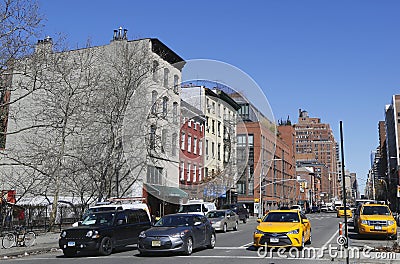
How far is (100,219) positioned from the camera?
18.0 meters

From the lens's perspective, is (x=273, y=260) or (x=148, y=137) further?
(x=148, y=137)

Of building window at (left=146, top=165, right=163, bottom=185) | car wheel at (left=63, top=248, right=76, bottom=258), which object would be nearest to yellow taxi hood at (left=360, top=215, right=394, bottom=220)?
car wheel at (left=63, top=248, right=76, bottom=258)

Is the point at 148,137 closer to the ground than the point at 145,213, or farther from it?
farther from it

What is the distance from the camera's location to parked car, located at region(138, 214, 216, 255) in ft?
50.8

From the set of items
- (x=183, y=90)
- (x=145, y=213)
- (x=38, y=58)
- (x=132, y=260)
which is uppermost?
(x=183, y=90)

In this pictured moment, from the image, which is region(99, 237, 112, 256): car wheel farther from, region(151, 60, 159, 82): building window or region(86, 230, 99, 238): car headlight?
region(151, 60, 159, 82): building window

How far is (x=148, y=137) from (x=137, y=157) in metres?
2.00

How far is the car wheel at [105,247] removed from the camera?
662 inches

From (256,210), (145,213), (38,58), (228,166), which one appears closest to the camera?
(145,213)

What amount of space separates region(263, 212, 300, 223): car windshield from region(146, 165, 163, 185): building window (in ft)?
78.6

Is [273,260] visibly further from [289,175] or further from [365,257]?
[289,175]

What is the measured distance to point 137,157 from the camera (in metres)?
37.7

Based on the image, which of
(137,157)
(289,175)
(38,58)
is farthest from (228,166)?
(289,175)

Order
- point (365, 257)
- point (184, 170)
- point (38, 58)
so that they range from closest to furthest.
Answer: point (365, 257) < point (38, 58) < point (184, 170)
